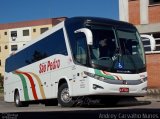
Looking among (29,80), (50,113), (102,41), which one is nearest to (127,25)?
(102,41)

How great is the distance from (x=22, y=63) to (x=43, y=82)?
161 inches

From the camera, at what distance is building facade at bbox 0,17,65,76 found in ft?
317

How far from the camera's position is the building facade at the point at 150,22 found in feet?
93.1

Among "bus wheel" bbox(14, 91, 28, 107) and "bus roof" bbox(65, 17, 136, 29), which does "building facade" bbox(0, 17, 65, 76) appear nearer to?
"bus wheel" bbox(14, 91, 28, 107)

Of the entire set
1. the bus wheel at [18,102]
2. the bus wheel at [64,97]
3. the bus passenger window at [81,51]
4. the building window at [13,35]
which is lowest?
the bus wheel at [18,102]

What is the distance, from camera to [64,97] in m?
17.6

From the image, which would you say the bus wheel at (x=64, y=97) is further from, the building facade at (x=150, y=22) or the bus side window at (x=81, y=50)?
the building facade at (x=150, y=22)

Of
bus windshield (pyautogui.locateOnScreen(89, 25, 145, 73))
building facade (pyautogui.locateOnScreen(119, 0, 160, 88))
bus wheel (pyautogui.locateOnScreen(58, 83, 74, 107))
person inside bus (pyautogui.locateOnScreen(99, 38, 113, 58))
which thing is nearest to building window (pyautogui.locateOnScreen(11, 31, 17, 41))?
building facade (pyautogui.locateOnScreen(119, 0, 160, 88))

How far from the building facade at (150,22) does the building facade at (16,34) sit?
2634 inches

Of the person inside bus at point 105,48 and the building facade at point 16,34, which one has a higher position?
the building facade at point 16,34

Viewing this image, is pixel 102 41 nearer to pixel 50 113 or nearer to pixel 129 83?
pixel 129 83

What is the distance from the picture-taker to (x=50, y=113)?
284 inches

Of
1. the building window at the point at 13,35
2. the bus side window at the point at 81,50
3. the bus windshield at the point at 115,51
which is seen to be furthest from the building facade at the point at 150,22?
the building window at the point at 13,35

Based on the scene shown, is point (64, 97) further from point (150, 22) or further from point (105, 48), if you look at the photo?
point (150, 22)
